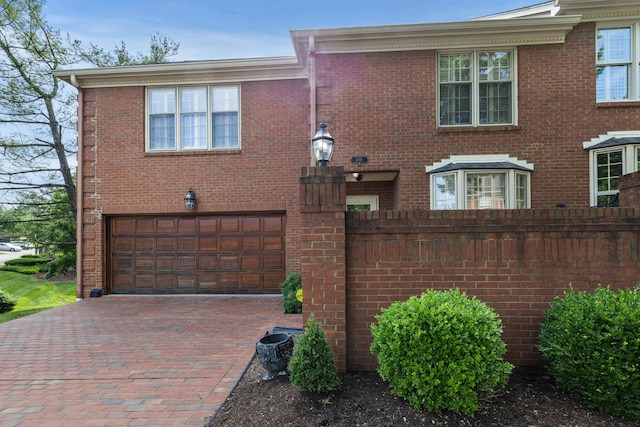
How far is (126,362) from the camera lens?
3898mm

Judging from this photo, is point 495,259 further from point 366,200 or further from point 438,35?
point 438,35

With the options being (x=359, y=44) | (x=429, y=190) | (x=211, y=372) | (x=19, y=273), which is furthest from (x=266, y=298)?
(x=19, y=273)

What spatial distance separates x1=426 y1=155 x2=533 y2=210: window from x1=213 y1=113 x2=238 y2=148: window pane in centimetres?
506

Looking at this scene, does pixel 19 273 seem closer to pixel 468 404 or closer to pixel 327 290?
pixel 327 290

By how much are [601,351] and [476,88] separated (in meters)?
6.08

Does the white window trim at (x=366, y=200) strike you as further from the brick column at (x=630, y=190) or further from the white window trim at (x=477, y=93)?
the brick column at (x=630, y=190)

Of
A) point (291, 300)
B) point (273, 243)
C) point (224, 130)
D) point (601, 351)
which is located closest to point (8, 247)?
point (224, 130)

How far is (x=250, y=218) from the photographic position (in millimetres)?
8156

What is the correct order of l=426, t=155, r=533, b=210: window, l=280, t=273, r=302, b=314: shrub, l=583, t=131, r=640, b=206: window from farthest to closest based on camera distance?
l=426, t=155, r=533, b=210: window → l=583, t=131, r=640, b=206: window → l=280, t=273, r=302, b=314: shrub

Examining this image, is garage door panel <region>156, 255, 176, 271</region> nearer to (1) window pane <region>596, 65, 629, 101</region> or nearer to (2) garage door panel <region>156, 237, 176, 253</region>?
(2) garage door panel <region>156, 237, 176, 253</region>

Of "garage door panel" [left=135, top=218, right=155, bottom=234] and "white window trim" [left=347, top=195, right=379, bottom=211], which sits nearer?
"white window trim" [left=347, top=195, right=379, bottom=211]

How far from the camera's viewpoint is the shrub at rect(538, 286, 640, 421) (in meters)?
2.38

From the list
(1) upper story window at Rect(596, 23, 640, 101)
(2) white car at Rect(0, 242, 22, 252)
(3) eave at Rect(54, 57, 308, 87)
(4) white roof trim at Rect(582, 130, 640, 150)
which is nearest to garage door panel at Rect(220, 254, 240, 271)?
(3) eave at Rect(54, 57, 308, 87)

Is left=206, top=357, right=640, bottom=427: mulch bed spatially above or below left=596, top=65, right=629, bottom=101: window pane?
below
